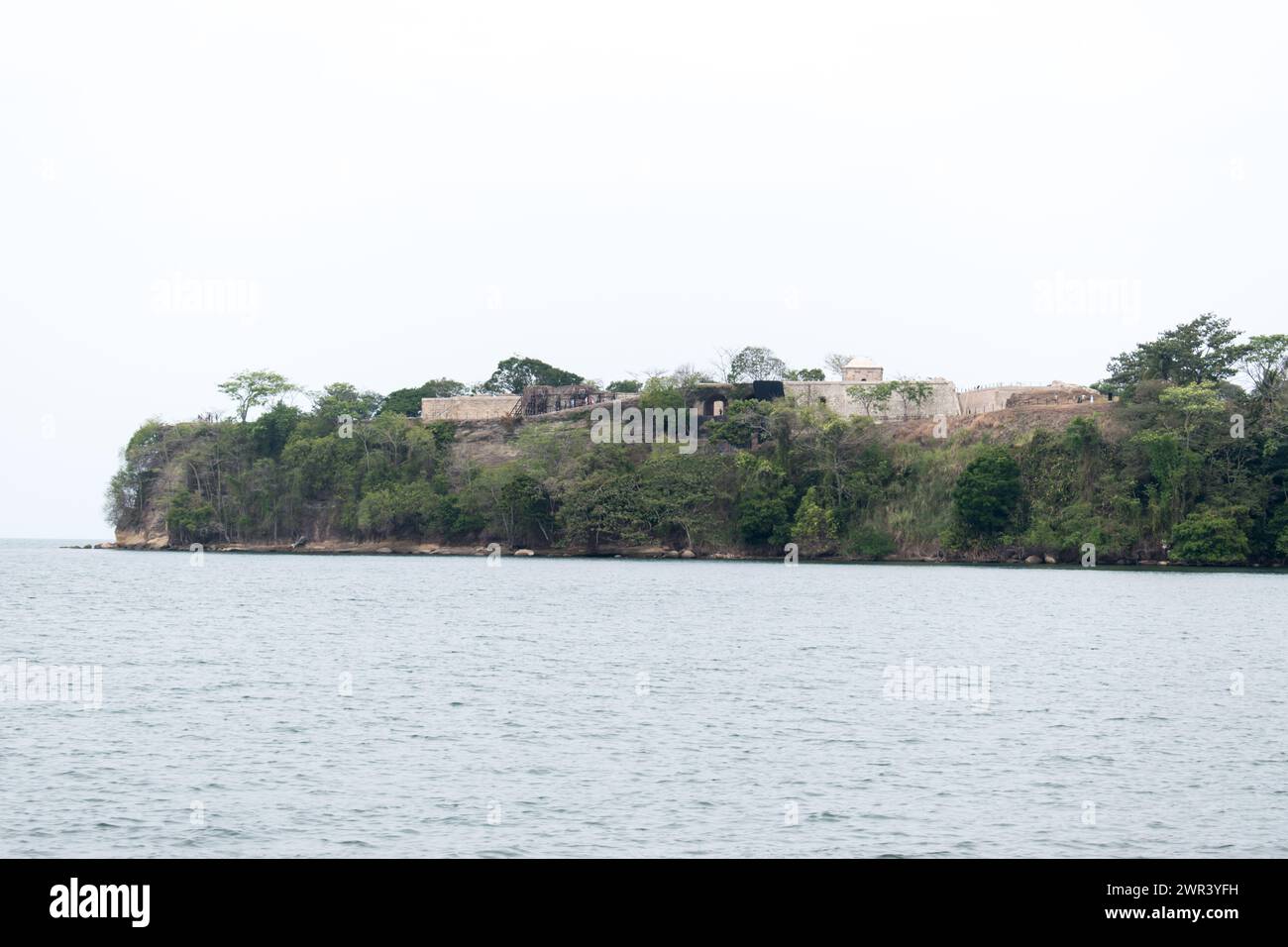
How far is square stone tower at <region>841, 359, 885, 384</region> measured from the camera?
401 ft

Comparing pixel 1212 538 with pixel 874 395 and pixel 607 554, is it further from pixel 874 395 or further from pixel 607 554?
pixel 607 554

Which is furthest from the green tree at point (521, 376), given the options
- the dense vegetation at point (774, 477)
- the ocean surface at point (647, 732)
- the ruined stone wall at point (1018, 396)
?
the ocean surface at point (647, 732)

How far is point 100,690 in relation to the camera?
1261 inches

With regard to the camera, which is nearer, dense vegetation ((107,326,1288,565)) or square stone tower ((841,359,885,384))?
dense vegetation ((107,326,1288,565))

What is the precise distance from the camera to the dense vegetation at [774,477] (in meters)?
87.1

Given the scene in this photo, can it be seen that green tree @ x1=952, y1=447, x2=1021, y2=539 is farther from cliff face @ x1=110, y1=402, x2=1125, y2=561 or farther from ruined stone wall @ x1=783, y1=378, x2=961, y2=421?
ruined stone wall @ x1=783, y1=378, x2=961, y2=421

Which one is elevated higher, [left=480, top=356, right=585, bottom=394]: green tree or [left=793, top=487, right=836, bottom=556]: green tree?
[left=480, top=356, right=585, bottom=394]: green tree

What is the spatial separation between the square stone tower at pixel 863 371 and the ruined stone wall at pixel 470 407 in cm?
3140

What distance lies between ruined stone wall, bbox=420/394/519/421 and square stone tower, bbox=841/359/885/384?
103 feet
